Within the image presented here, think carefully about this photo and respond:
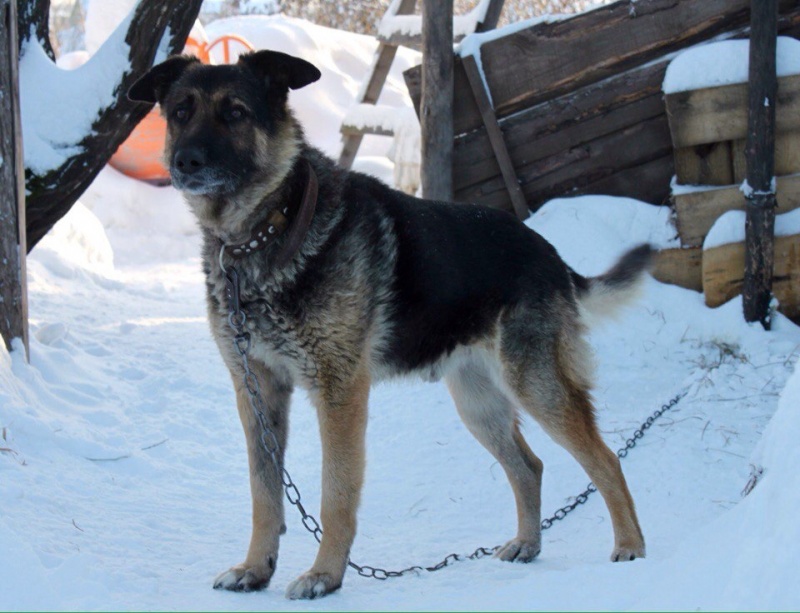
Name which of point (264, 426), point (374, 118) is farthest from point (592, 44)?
point (264, 426)

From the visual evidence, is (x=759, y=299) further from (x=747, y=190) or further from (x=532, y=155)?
(x=532, y=155)

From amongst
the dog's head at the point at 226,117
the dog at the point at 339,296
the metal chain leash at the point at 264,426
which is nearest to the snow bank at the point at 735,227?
the dog at the point at 339,296

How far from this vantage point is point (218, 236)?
377cm

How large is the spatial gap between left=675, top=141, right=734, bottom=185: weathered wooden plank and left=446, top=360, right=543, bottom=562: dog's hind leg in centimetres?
306

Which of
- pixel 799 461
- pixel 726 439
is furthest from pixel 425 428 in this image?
pixel 799 461

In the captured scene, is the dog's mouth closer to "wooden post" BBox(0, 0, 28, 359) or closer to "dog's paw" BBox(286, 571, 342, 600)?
"dog's paw" BBox(286, 571, 342, 600)

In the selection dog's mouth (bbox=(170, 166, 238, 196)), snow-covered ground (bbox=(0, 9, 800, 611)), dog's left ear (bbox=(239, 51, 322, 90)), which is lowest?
snow-covered ground (bbox=(0, 9, 800, 611))

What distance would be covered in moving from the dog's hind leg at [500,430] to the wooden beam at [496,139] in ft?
10.3

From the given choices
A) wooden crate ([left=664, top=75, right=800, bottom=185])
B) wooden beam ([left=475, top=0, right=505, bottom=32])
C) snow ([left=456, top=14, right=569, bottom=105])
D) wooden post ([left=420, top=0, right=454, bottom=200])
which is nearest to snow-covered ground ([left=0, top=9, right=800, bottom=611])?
wooden crate ([left=664, top=75, right=800, bottom=185])

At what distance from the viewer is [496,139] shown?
7.18 meters

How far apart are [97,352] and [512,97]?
12.6 ft

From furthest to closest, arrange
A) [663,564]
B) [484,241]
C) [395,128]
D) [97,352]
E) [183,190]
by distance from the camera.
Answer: [395,128], [97,352], [484,241], [183,190], [663,564]

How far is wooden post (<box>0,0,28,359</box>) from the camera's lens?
5.40 meters

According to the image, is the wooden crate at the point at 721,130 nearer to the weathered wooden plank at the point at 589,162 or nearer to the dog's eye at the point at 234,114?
the weathered wooden plank at the point at 589,162
